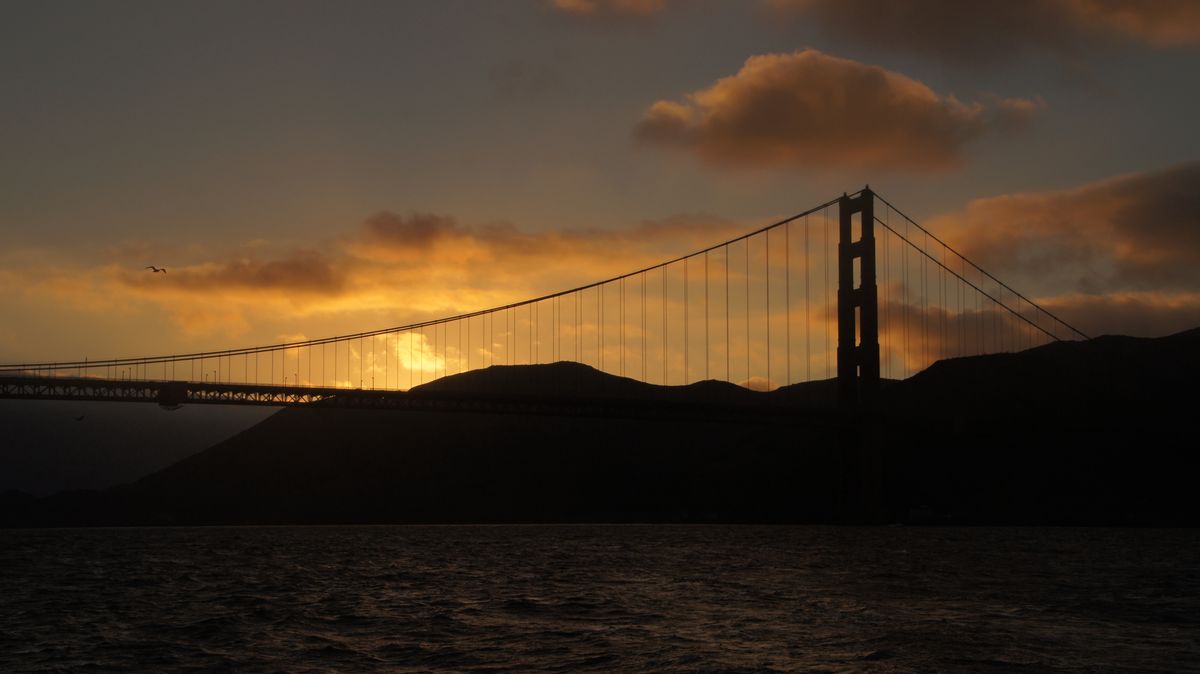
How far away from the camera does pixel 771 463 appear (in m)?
160

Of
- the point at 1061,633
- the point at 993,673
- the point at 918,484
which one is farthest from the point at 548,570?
the point at 918,484

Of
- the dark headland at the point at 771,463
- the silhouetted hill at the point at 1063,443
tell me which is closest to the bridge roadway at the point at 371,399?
the dark headland at the point at 771,463

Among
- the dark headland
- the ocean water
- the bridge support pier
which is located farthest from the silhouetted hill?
the ocean water

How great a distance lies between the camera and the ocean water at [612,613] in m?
22.5

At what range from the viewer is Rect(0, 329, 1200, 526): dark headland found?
11594cm

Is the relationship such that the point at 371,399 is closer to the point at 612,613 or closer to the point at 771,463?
the point at 612,613

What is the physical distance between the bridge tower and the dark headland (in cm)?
218

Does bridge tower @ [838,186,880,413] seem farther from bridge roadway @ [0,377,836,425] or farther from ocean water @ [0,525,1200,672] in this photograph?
ocean water @ [0,525,1200,672]

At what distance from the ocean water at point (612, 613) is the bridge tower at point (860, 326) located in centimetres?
2989

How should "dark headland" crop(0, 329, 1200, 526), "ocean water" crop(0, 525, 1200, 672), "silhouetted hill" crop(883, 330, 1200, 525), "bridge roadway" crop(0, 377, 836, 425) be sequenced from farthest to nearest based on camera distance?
"silhouetted hill" crop(883, 330, 1200, 525) → "dark headland" crop(0, 329, 1200, 526) → "bridge roadway" crop(0, 377, 836, 425) → "ocean water" crop(0, 525, 1200, 672)

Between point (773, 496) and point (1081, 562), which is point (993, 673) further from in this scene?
point (773, 496)

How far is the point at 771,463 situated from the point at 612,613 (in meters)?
133

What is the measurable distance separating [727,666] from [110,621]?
55.7 feet

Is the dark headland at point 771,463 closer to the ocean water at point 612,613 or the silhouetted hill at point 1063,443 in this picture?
the silhouetted hill at point 1063,443
